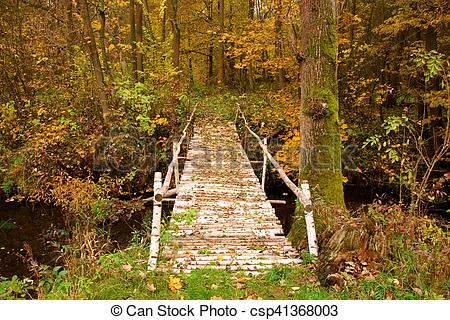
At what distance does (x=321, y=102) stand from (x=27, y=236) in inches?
324

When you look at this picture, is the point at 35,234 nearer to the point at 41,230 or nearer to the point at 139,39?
the point at 41,230

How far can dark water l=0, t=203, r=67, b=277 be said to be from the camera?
8.33m

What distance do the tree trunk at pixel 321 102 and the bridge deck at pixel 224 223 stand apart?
1.13 m

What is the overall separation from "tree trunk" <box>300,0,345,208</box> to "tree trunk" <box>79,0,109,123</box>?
8992 millimetres

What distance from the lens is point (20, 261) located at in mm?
8602

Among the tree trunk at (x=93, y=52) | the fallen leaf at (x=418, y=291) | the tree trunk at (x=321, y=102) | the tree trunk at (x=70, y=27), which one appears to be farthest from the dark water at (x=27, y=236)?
the tree trunk at (x=70, y=27)

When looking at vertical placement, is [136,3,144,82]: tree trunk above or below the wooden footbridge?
above

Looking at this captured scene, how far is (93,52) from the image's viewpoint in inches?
524

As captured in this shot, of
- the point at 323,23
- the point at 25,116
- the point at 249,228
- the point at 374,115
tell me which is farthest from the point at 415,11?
A: the point at 25,116

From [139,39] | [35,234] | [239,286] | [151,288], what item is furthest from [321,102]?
[139,39]

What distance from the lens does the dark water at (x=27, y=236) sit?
833 cm

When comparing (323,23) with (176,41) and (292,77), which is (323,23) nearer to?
(292,77)

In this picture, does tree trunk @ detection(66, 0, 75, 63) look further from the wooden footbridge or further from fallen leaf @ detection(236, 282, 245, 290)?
fallen leaf @ detection(236, 282, 245, 290)

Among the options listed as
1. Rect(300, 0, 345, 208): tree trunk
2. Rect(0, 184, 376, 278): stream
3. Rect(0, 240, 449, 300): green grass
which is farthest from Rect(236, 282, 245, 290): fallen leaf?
Rect(0, 184, 376, 278): stream
